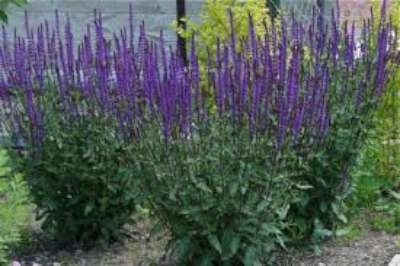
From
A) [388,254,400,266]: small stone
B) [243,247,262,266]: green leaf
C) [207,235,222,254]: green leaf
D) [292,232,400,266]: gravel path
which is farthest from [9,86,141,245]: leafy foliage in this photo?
[388,254,400,266]: small stone

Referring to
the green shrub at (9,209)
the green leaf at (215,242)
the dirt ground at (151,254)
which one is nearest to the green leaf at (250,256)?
the green leaf at (215,242)

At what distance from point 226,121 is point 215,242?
0.52 metres

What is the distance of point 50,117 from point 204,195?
102 centimetres

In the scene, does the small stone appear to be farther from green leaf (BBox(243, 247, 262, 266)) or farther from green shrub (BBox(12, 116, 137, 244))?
green shrub (BBox(12, 116, 137, 244))

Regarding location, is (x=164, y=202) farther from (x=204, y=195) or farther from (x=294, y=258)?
(x=294, y=258)

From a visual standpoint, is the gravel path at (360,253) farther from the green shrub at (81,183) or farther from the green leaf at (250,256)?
the green shrub at (81,183)

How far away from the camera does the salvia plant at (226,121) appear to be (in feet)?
13.2

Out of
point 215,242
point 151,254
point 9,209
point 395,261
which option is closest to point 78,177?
point 151,254

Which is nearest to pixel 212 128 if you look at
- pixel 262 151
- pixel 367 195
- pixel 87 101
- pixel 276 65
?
pixel 262 151

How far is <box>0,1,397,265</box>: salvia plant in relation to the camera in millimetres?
4023

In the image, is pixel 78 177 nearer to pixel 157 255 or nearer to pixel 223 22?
pixel 157 255

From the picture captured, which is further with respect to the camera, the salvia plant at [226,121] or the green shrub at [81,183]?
the green shrub at [81,183]

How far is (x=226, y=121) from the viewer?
13.4ft

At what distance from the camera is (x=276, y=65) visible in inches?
171
